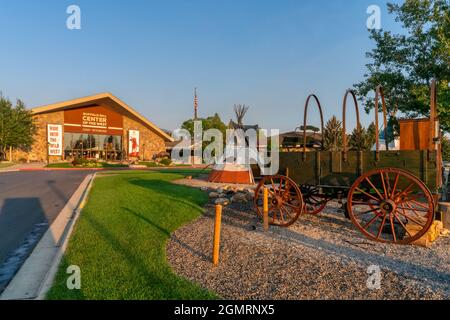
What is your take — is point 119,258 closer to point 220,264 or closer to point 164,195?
point 220,264

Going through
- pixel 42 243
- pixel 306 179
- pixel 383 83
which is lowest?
pixel 42 243

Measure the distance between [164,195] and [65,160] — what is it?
35401 millimetres

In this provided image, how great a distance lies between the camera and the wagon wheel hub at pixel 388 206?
5.44 meters

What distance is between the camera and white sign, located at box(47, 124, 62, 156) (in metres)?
39.8

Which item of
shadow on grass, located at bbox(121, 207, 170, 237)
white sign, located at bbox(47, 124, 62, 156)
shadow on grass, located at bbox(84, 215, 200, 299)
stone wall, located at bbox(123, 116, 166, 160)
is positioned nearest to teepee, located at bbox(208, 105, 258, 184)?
shadow on grass, located at bbox(121, 207, 170, 237)

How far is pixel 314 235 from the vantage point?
240 inches

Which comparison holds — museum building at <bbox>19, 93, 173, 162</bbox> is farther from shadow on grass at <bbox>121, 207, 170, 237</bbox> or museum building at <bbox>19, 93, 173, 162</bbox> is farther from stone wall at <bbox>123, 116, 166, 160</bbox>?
shadow on grass at <bbox>121, 207, 170, 237</bbox>

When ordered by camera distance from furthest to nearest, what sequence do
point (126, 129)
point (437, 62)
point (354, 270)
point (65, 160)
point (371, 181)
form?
point (126, 129), point (65, 160), point (437, 62), point (371, 181), point (354, 270)

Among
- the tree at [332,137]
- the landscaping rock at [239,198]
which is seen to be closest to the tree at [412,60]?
the tree at [332,137]

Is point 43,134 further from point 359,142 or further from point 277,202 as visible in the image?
point 359,142

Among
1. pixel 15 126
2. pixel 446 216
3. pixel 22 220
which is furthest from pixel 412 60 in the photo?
pixel 15 126

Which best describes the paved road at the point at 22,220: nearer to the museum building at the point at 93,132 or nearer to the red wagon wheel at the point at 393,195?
the red wagon wheel at the point at 393,195

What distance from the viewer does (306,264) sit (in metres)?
4.40
